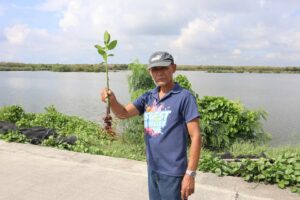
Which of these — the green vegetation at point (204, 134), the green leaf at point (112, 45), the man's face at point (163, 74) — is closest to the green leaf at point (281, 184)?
the green vegetation at point (204, 134)

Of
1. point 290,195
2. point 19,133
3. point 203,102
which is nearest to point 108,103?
point 290,195

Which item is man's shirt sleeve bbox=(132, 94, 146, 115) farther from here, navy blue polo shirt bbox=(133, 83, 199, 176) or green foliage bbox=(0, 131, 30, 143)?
green foliage bbox=(0, 131, 30, 143)

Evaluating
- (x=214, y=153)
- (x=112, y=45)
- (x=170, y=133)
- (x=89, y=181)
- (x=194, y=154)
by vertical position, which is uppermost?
(x=112, y=45)

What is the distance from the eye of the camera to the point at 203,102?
821 centimetres

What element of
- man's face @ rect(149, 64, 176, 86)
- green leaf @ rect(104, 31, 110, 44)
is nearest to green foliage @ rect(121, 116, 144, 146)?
green leaf @ rect(104, 31, 110, 44)

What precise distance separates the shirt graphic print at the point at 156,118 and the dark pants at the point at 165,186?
1.10ft

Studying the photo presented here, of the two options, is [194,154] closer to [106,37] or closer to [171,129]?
[171,129]

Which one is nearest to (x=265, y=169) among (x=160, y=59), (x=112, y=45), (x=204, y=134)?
(x=160, y=59)

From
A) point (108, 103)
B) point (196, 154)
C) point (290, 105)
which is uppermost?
point (108, 103)

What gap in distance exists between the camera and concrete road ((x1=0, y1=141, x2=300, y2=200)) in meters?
4.09

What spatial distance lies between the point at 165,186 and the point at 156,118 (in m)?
0.52

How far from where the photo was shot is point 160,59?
2.70m

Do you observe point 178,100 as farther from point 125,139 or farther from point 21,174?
point 125,139

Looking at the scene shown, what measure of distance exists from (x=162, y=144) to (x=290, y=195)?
203 centimetres
